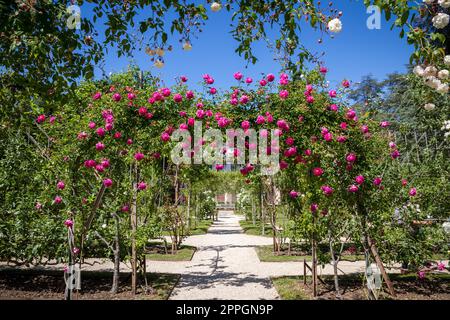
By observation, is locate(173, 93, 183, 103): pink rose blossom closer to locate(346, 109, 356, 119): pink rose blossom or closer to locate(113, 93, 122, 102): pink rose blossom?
locate(113, 93, 122, 102): pink rose blossom

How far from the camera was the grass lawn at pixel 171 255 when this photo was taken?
8.67 metres

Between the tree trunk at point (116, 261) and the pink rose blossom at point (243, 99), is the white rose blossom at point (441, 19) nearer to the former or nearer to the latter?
the pink rose blossom at point (243, 99)

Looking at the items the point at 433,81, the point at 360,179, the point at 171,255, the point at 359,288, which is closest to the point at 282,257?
the point at 171,255

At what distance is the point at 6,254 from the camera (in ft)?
18.9

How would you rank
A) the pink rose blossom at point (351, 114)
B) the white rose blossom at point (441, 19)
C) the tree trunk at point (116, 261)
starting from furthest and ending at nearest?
the tree trunk at point (116, 261) → the pink rose blossom at point (351, 114) → the white rose blossom at point (441, 19)

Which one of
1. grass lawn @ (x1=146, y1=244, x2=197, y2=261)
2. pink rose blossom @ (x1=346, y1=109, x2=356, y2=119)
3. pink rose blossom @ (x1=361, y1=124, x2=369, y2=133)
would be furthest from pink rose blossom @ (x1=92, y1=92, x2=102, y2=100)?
grass lawn @ (x1=146, y1=244, x2=197, y2=261)

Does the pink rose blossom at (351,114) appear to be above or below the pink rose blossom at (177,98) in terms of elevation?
below

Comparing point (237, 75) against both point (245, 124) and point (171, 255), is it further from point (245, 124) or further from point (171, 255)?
point (171, 255)

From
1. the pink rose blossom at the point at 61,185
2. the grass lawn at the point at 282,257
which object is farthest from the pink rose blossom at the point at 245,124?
the grass lawn at the point at 282,257

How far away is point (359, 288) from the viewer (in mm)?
5555

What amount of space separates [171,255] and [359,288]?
4936mm

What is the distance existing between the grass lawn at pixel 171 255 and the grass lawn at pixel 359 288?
3111 mm
